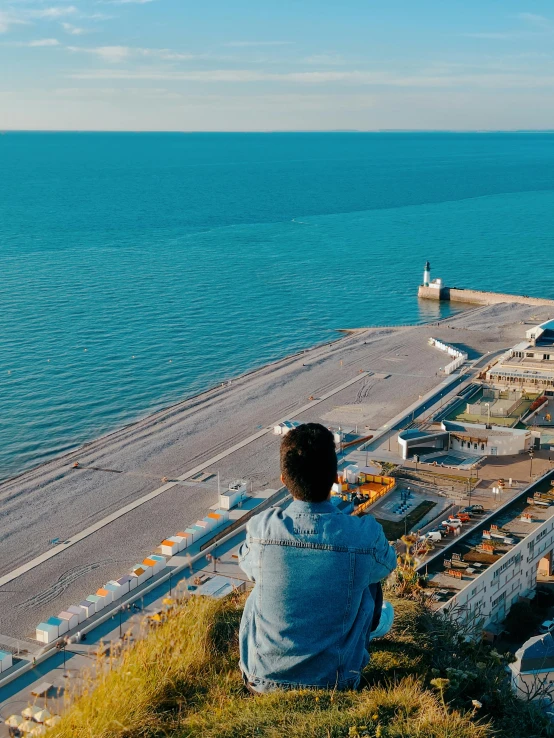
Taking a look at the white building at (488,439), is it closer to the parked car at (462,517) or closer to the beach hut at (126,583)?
the parked car at (462,517)

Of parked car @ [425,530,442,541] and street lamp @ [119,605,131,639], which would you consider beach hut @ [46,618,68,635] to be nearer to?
street lamp @ [119,605,131,639]

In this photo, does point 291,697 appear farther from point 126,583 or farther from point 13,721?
point 126,583

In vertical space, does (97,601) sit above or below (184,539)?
below

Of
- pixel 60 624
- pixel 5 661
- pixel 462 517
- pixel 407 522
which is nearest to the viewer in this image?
pixel 5 661

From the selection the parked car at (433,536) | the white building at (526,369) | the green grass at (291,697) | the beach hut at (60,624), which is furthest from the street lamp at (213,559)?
the white building at (526,369)

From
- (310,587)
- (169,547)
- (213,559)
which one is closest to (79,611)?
(213,559)

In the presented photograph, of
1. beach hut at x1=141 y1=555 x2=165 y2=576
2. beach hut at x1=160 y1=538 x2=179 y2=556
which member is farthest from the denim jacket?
beach hut at x1=160 y1=538 x2=179 y2=556

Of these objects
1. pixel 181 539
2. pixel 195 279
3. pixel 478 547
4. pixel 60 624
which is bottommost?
pixel 60 624
